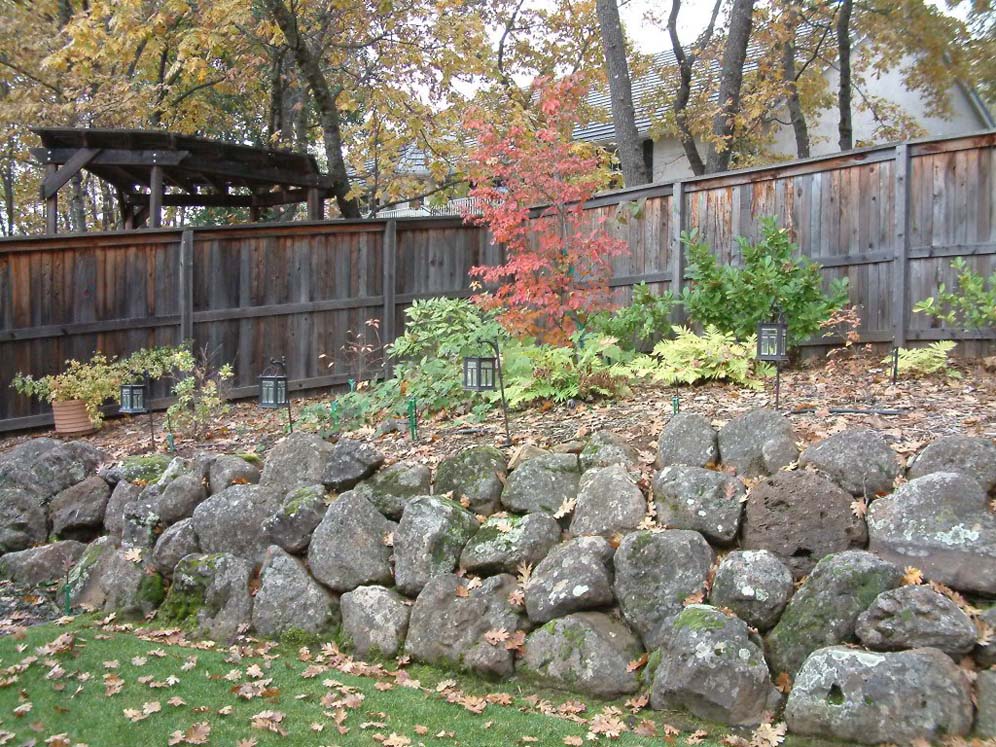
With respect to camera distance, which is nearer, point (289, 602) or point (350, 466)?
point (289, 602)

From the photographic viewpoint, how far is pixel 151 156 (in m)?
11.2

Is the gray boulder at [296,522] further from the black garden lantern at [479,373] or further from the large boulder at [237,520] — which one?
the black garden lantern at [479,373]

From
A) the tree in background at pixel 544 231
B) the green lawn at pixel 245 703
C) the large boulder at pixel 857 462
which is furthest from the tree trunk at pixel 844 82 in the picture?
the green lawn at pixel 245 703

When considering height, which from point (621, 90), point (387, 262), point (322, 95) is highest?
point (322, 95)

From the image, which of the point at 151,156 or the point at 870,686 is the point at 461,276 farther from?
the point at 870,686

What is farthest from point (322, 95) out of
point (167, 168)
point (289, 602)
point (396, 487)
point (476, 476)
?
point (289, 602)

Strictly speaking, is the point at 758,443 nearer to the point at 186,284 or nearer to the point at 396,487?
the point at 396,487

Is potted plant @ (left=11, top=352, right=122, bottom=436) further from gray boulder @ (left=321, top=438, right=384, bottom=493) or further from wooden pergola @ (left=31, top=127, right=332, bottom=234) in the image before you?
gray boulder @ (left=321, top=438, right=384, bottom=493)

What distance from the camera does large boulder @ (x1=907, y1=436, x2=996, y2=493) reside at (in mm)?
4793

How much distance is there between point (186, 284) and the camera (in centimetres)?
1028

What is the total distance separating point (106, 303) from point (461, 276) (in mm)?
4413

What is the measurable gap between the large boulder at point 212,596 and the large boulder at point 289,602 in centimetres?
12

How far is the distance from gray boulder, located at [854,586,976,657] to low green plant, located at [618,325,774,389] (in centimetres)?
313

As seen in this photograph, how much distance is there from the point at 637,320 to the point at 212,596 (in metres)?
4.66
